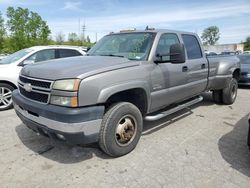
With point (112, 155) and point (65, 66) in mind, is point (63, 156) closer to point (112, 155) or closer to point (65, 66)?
point (112, 155)

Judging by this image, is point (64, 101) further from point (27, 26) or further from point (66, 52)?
point (27, 26)

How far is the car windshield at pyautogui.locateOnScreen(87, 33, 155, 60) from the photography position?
158 inches

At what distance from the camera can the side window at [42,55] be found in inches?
261

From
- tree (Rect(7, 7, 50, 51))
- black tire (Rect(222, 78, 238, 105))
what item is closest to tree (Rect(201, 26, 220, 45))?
tree (Rect(7, 7, 50, 51))

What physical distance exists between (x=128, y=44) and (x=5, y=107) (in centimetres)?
378

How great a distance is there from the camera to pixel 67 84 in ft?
A: 9.63

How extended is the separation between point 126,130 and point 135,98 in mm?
569

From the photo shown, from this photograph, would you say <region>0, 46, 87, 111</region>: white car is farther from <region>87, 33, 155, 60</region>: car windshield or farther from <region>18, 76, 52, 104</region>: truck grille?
<region>18, 76, 52, 104</region>: truck grille

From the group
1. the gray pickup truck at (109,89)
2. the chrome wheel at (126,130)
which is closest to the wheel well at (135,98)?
the gray pickup truck at (109,89)

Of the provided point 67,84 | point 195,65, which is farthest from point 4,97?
point 195,65

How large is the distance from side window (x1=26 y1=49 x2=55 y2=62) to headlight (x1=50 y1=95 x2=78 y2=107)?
13.3ft

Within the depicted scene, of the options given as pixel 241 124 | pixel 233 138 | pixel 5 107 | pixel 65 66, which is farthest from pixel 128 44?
pixel 5 107

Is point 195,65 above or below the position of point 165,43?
below

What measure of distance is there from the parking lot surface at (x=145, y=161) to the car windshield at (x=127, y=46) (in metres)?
1.49
